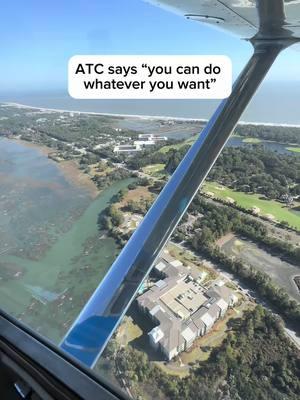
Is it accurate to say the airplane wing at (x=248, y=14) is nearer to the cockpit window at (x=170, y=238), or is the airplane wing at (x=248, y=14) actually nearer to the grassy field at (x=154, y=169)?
the cockpit window at (x=170, y=238)

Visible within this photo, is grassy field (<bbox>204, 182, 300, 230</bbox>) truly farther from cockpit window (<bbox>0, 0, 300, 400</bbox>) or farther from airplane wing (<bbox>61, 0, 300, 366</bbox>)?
airplane wing (<bbox>61, 0, 300, 366</bbox>)

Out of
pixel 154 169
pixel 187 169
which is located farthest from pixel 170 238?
pixel 154 169

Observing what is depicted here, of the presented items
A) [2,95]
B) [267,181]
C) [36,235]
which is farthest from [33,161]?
[267,181]

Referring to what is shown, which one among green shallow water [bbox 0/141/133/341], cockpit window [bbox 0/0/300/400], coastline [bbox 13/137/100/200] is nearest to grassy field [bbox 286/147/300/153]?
cockpit window [bbox 0/0/300/400]

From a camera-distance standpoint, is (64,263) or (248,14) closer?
(248,14)

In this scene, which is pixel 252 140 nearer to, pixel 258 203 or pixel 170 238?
pixel 258 203

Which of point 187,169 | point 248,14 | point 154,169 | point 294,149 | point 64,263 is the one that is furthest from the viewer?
point 294,149

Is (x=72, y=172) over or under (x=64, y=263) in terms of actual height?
over
